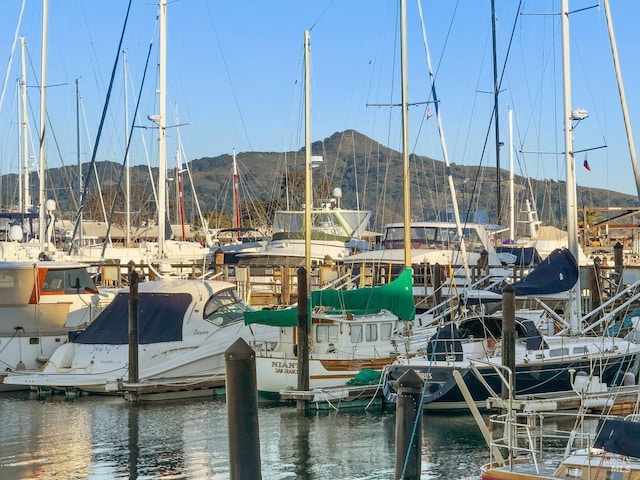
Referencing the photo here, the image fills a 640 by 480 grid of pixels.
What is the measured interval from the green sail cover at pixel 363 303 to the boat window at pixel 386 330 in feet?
1.57

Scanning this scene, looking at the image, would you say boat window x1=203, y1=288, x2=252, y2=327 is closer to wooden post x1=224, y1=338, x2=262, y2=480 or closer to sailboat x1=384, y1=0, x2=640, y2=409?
sailboat x1=384, y1=0, x2=640, y2=409

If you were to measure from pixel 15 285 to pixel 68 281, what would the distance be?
1.79 m

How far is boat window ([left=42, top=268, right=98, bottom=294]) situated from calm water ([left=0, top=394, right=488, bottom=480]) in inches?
253

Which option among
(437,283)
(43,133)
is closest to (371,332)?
(437,283)

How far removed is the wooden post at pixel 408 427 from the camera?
14828 mm

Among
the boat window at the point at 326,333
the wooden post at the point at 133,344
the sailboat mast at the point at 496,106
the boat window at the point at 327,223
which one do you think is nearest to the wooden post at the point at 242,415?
the boat window at the point at 326,333

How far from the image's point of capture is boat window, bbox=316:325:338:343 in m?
26.5

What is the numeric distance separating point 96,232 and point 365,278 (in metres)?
45.5

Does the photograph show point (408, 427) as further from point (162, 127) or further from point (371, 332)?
point (162, 127)

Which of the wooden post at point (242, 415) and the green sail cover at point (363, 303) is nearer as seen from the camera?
the wooden post at point (242, 415)

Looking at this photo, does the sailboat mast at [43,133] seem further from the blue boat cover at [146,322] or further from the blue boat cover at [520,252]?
the blue boat cover at [520,252]

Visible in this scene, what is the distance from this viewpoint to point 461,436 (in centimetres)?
2211

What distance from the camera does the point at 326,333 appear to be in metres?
26.5

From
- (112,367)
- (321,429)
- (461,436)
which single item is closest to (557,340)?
(461,436)
